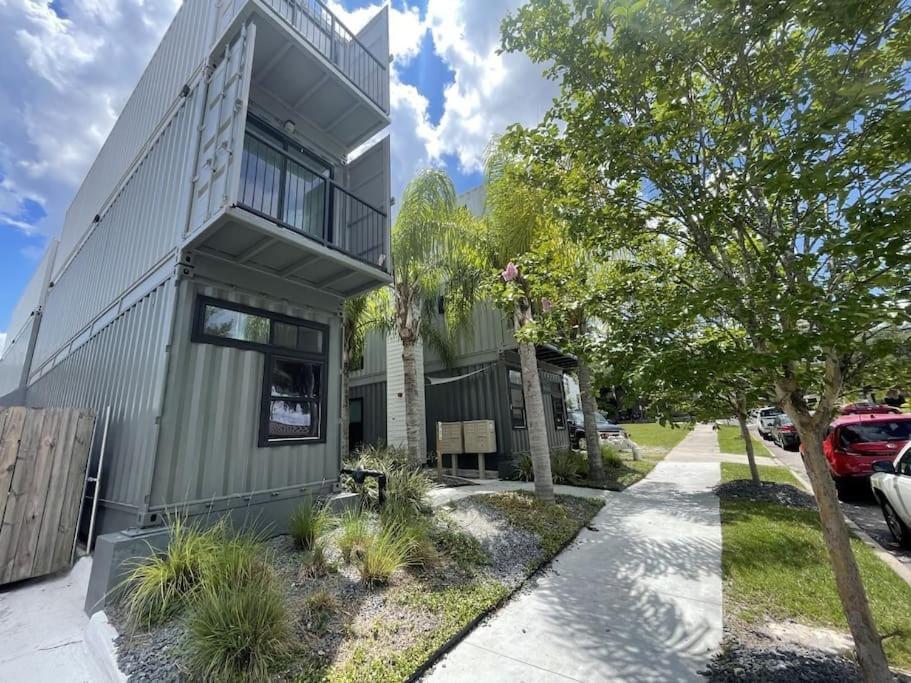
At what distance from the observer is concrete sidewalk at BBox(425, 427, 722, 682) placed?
279 cm

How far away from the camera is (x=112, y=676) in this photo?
261cm

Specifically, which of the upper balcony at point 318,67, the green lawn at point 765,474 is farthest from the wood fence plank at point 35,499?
the green lawn at point 765,474

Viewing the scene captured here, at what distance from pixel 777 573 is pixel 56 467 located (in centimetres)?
844

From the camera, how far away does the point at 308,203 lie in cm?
653

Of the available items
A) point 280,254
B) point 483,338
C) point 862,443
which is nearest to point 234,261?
point 280,254

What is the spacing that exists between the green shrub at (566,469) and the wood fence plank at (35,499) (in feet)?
30.2

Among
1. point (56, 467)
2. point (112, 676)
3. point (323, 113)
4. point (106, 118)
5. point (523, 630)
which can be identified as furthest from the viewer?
point (106, 118)

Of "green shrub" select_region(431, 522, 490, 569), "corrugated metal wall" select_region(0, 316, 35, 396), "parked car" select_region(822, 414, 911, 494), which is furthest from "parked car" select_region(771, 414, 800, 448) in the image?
"corrugated metal wall" select_region(0, 316, 35, 396)

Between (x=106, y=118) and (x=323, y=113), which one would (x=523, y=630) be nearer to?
(x=323, y=113)

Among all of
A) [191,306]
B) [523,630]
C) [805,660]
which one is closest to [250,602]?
[523,630]

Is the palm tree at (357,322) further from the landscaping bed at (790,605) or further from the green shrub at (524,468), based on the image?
the landscaping bed at (790,605)

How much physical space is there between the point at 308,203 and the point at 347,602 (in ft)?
19.2

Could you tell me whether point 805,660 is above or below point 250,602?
below

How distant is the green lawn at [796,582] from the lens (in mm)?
3322
